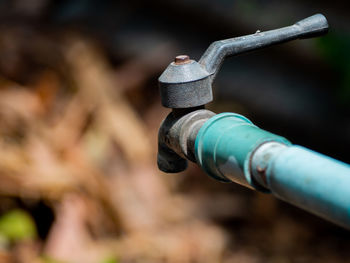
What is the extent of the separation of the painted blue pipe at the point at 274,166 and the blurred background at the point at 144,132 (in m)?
1.61

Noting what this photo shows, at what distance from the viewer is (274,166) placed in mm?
570

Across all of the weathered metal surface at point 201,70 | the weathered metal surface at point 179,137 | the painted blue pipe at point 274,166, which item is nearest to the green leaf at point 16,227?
the weathered metal surface at point 179,137

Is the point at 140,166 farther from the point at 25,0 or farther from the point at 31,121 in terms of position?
the point at 25,0

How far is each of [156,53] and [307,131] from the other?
38.4 inches

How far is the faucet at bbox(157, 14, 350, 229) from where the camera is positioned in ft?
1.73

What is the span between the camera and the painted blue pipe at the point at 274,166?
519 mm

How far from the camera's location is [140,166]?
269cm

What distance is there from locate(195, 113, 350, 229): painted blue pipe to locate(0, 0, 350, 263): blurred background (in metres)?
1.61

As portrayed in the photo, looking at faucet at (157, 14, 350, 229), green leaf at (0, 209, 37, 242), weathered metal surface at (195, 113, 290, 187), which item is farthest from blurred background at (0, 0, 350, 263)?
weathered metal surface at (195, 113, 290, 187)

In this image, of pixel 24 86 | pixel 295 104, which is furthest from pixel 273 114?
pixel 24 86

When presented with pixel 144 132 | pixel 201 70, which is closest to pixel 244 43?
pixel 201 70

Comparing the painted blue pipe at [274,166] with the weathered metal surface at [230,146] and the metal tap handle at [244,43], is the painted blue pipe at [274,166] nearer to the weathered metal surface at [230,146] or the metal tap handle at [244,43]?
the weathered metal surface at [230,146]

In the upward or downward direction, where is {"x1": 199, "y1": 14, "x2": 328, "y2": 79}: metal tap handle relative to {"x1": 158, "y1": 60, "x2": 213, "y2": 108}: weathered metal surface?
upward

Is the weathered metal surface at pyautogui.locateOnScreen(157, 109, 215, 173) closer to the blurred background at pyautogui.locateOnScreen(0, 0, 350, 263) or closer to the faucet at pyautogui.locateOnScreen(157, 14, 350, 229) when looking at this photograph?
the faucet at pyautogui.locateOnScreen(157, 14, 350, 229)
